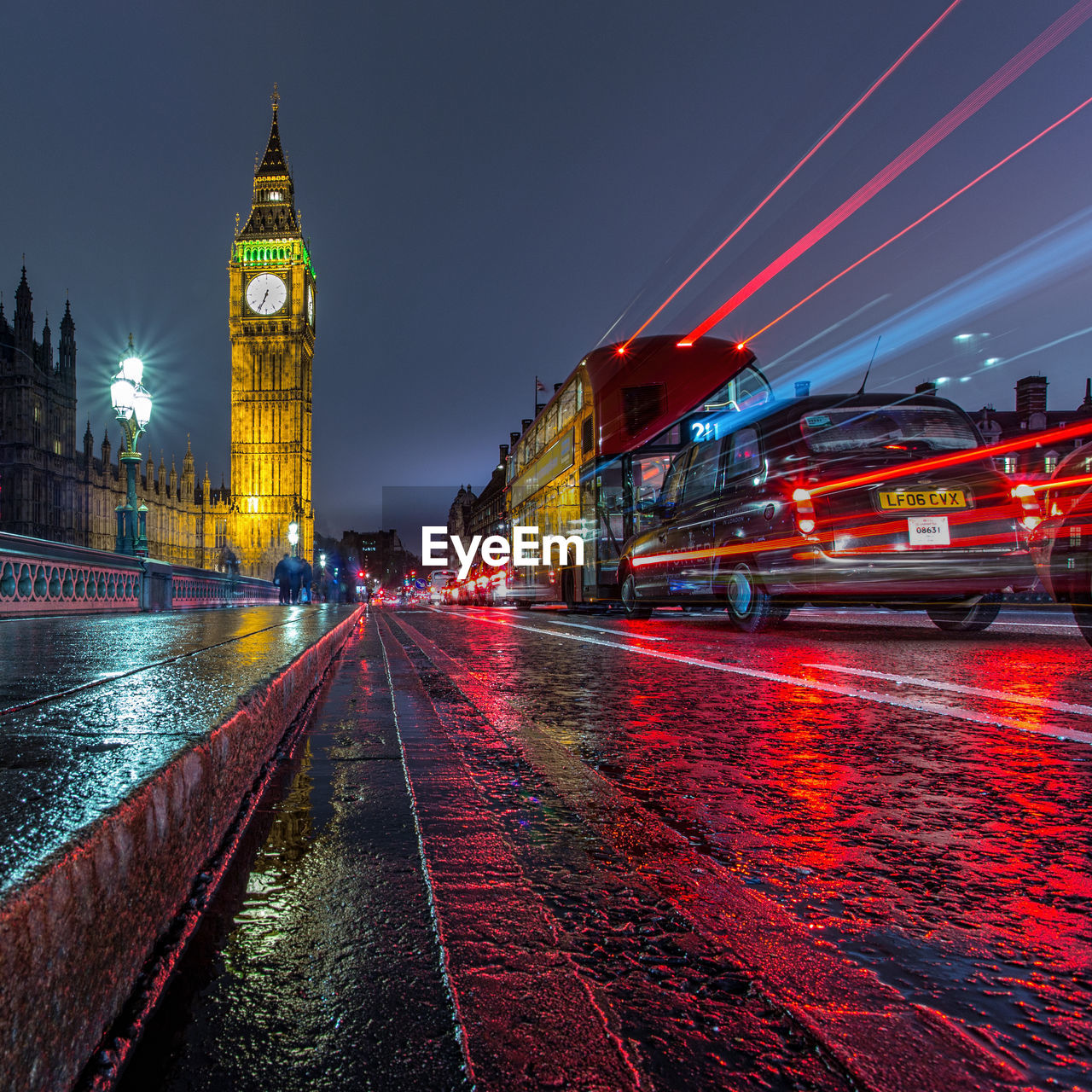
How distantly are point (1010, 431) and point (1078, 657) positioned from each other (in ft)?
215

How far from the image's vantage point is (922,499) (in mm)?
7520

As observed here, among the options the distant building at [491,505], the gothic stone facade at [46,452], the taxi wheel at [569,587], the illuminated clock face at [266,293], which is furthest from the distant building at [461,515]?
the taxi wheel at [569,587]

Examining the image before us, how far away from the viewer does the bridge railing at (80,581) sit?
9.60 meters

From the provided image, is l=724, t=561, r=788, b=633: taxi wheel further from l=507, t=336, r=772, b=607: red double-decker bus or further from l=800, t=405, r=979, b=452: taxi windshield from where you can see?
l=507, t=336, r=772, b=607: red double-decker bus

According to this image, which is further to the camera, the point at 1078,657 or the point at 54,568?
the point at 54,568

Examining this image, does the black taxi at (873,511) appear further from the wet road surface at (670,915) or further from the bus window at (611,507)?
the bus window at (611,507)

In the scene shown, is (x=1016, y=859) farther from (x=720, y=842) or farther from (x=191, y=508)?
(x=191, y=508)

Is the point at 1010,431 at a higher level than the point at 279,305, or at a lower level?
lower

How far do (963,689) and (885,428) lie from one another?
13.7 ft

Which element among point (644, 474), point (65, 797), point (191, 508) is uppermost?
point (191, 508)

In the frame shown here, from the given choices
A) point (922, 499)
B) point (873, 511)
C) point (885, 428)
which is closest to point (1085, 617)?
point (922, 499)

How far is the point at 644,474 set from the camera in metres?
13.5

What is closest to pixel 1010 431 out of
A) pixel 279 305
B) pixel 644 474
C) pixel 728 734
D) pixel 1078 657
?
pixel 644 474

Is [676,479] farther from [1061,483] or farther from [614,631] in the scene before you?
[1061,483]
